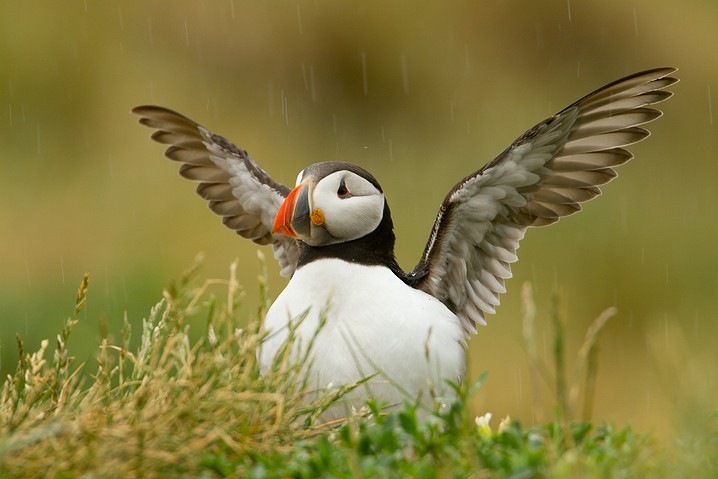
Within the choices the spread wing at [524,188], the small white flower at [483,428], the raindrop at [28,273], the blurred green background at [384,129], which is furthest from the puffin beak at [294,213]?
the raindrop at [28,273]

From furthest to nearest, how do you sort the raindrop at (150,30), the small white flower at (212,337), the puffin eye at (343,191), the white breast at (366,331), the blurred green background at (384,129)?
1. the raindrop at (150,30)
2. the blurred green background at (384,129)
3. the puffin eye at (343,191)
4. the white breast at (366,331)
5. the small white flower at (212,337)

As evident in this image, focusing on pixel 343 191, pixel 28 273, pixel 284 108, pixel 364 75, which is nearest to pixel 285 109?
pixel 284 108

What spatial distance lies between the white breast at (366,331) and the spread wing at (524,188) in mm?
525

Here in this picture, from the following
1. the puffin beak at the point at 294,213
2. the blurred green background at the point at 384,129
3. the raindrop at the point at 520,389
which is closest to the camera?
the puffin beak at the point at 294,213

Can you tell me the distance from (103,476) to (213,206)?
3.46m

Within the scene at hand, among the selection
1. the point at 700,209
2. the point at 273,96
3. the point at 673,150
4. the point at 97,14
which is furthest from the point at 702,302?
the point at 97,14

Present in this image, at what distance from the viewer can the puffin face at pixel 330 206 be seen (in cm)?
456

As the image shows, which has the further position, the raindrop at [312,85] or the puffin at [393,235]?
the raindrop at [312,85]

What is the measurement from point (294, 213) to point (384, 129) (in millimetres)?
7460

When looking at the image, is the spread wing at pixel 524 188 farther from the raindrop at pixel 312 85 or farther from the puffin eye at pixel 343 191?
the raindrop at pixel 312 85

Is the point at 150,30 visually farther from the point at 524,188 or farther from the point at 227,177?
the point at 524,188

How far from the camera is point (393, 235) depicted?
510 centimetres

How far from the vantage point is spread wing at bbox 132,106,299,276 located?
5.70 meters

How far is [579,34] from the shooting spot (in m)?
12.8
